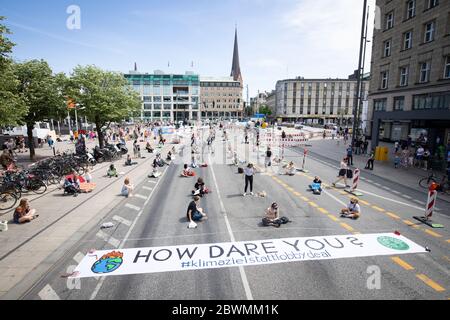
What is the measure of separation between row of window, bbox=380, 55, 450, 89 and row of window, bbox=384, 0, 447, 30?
543 centimetres

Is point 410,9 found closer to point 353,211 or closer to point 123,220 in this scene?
point 353,211

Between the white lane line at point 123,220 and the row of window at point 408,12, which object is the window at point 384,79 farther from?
the white lane line at point 123,220

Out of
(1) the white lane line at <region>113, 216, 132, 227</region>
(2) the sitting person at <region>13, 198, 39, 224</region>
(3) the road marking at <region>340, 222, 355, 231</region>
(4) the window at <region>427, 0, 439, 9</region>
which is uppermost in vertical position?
(4) the window at <region>427, 0, 439, 9</region>

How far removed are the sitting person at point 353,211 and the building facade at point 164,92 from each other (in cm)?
12159

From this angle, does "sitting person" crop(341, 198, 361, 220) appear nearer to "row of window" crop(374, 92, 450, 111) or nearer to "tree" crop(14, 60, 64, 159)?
"row of window" crop(374, 92, 450, 111)

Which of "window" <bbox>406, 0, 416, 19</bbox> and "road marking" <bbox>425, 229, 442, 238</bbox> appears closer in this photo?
"road marking" <bbox>425, 229, 442, 238</bbox>

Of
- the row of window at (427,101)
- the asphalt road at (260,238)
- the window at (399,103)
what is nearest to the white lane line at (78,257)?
the asphalt road at (260,238)

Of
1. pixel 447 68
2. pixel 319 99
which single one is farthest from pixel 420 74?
pixel 319 99

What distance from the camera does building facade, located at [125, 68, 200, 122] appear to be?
129 meters

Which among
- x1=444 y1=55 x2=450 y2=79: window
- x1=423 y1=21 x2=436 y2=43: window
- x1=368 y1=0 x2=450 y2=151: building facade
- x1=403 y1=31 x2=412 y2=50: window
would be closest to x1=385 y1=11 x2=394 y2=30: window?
x1=368 y1=0 x2=450 y2=151: building facade

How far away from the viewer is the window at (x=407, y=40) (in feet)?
96.9

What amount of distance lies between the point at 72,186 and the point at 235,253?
36.5 feet
